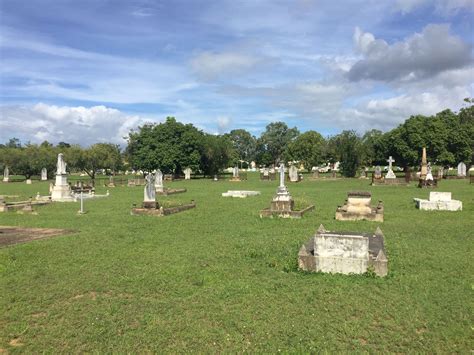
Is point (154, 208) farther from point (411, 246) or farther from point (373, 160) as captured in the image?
point (373, 160)

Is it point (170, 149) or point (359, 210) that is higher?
point (170, 149)

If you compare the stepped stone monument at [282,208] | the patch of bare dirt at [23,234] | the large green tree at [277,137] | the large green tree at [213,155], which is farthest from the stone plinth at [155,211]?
the large green tree at [277,137]

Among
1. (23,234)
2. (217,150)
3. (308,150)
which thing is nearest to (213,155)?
(217,150)

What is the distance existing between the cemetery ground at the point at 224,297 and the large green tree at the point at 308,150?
69.2m

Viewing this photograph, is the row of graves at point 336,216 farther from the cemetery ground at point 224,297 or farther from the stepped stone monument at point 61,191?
the cemetery ground at point 224,297

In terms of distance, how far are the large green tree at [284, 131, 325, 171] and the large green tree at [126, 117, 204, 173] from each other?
28.4 m

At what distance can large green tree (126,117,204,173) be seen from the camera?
2266 inches

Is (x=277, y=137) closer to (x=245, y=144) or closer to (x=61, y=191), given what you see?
(x=245, y=144)

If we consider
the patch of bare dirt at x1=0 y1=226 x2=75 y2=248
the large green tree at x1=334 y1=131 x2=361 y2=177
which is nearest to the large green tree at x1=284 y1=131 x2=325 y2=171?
the large green tree at x1=334 y1=131 x2=361 y2=177

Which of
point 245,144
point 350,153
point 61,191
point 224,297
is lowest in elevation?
point 224,297

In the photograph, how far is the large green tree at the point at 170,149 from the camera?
189 ft

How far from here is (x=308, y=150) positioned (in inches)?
3253

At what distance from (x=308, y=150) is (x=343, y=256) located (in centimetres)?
7569

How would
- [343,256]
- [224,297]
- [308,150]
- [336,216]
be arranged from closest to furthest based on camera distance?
[224,297] < [343,256] < [336,216] < [308,150]
